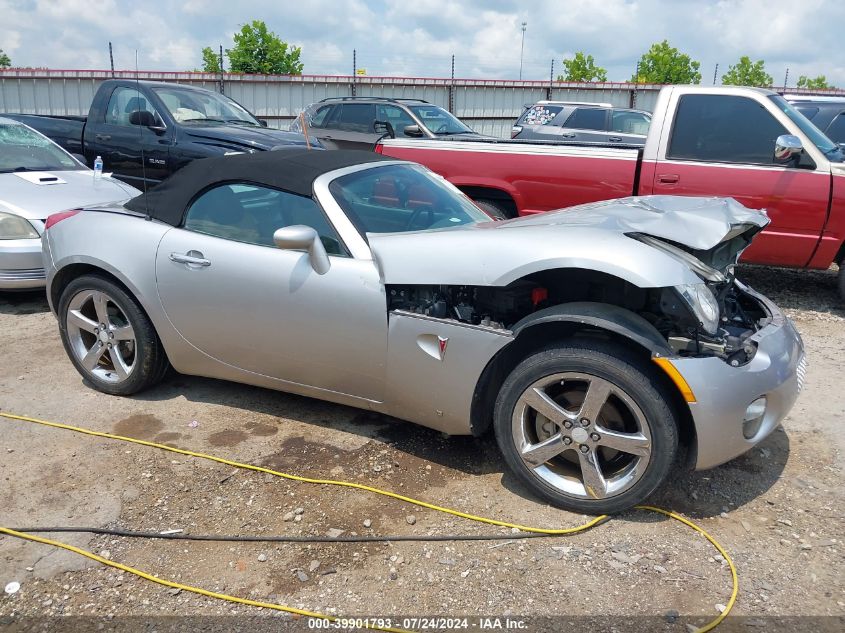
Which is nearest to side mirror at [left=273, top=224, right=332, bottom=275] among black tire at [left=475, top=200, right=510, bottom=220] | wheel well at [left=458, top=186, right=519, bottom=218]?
black tire at [left=475, top=200, right=510, bottom=220]

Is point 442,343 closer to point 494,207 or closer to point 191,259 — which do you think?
point 191,259

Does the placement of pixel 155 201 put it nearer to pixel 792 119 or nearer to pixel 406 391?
pixel 406 391

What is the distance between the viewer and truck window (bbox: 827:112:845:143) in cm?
930

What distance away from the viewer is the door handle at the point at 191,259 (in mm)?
3742

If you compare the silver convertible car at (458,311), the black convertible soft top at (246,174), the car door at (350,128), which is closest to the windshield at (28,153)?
the silver convertible car at (458,311)

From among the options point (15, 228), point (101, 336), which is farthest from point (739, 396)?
point (15, 228)

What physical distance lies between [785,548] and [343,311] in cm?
221

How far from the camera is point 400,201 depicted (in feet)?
13.1

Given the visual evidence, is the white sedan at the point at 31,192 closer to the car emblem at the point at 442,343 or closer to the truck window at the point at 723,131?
the car emblem at the point at 442,343

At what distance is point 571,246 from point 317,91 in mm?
20264

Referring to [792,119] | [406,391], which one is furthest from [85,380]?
[792,119]

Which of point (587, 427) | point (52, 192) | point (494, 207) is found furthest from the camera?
point (494, 207)

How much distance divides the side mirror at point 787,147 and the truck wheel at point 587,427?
3.91m

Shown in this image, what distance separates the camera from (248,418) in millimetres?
4031
